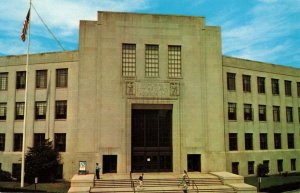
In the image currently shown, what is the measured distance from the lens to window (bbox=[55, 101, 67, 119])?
139 ft

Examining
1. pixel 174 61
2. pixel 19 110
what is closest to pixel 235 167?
pixel 174 61

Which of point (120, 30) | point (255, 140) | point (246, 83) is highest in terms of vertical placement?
point (120, 30)

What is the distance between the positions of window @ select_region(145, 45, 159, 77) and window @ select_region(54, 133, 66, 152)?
43.1 feet

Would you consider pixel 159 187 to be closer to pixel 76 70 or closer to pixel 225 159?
pixel 225 159

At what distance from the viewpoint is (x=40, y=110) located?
4312 centimetres

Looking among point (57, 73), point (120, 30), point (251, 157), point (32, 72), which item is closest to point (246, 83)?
point (251, 157)

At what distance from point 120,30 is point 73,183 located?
19.7 meters

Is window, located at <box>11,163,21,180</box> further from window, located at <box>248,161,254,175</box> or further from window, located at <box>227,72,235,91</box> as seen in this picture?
window, located at <box>248,161,254,175</box>

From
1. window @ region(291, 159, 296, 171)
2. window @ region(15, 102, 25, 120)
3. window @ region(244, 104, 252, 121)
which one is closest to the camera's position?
window @ region(15, 102, 25, 120)

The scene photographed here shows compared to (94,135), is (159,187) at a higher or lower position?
lower

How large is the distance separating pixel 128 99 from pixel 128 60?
199 inches

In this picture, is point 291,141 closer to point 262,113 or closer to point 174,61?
point 262,113

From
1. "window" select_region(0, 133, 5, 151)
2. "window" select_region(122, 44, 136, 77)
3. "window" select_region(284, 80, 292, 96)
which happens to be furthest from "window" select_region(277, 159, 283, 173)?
"window" select_region(0, 133, 5, 151)

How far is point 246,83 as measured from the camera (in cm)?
4869
